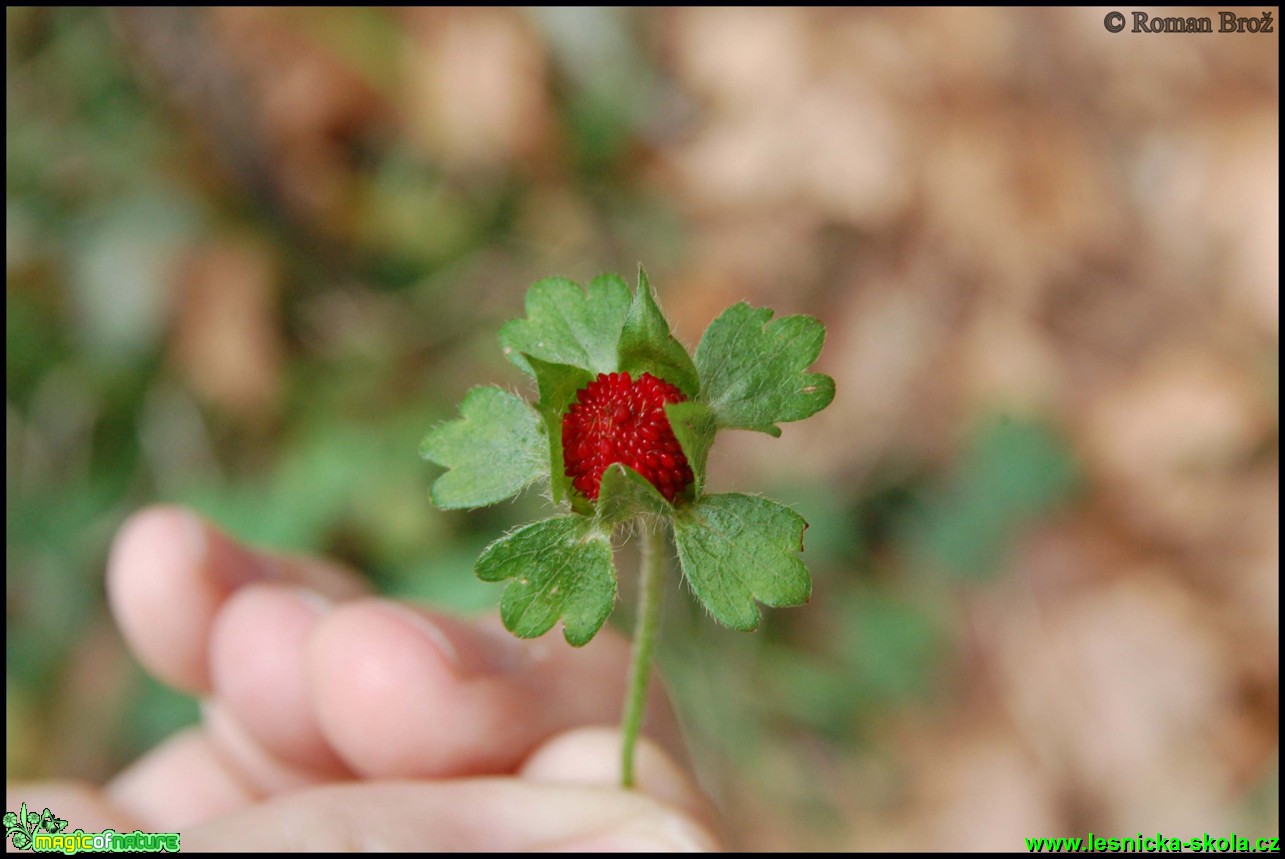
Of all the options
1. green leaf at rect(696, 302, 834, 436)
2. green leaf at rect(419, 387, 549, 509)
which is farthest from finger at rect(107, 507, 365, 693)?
green leaf at rect(696, 302, 834, 436)

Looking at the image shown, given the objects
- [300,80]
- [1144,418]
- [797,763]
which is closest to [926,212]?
[1144,418]

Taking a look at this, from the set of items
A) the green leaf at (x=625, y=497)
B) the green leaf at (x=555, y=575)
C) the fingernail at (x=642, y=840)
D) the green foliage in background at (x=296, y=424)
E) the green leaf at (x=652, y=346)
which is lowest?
the fingernail at (x=642, y=840)

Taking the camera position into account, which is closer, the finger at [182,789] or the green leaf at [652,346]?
the green leaf at [652,346]

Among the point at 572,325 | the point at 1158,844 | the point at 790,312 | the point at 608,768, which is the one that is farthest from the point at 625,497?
the point at 1158,844

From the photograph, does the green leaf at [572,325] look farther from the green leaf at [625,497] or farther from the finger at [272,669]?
the finger at [272,669]

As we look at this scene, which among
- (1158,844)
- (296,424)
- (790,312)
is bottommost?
(1158,844)

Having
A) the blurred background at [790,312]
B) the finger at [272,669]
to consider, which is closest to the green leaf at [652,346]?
the finger at [272,669]

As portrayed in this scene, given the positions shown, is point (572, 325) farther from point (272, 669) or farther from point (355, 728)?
point (272, 669)
